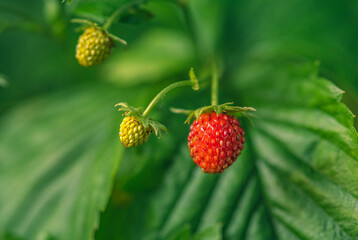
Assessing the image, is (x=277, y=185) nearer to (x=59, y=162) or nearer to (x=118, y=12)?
(x=118, y=12)

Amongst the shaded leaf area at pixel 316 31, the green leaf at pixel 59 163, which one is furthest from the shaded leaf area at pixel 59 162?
the shaded leaf area at pixel 316 31

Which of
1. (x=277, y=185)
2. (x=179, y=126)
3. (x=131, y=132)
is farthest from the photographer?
(x=179, y=126)

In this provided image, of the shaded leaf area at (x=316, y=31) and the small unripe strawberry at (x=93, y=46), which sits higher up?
the small unripe strawberry at (x=93, y=46)

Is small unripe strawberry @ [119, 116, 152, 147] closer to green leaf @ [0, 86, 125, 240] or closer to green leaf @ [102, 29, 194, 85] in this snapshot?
green leaf @ [0, 86, 125, 240]

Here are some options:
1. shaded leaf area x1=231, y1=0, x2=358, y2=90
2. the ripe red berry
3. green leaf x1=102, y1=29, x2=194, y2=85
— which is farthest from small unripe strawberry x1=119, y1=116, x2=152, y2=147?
green leaf x1=102, y1=29, x2=194, y2=85

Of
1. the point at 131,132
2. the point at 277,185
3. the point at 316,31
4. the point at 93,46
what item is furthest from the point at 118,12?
the point at 316,31

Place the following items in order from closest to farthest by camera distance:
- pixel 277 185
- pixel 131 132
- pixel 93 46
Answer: pixel 131 132
pixel 93 46
pixel 277 185

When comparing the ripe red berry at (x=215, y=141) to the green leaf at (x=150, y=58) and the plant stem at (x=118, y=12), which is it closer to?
the plant stem at (x=118, y=12)
